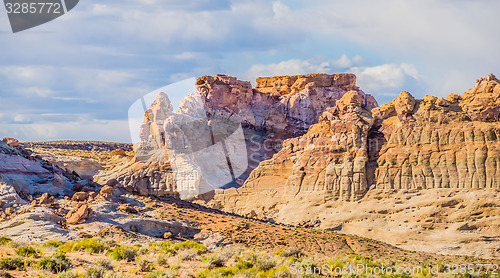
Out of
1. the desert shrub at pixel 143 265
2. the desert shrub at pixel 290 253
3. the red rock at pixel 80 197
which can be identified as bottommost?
the desert shrub at pixel 290 253

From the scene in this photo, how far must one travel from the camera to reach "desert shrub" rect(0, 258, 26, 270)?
22.3 metres

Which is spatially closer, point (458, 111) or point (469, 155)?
point (469, 155)

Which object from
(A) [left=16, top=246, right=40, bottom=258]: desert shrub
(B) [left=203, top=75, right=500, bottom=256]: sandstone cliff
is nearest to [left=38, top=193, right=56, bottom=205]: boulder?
(A) [left=16, top=246, right=40, bottom=258]: desert shrub

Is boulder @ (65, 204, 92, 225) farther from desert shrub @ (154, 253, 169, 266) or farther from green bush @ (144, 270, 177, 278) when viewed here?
green bush @ (144, 270, 177, 278)

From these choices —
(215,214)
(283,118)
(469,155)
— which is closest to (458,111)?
(469,155)

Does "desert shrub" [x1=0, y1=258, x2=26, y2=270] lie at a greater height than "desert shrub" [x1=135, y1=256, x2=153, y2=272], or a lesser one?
greater

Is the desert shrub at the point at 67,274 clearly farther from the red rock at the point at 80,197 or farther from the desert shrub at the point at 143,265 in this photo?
the red rock at the point at 80,197

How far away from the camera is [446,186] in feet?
166

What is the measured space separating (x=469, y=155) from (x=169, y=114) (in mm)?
41123

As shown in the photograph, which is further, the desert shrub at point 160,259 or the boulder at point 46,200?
the boulder at point 46,200

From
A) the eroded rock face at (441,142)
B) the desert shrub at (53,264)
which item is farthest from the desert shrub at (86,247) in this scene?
the eroded rock face at (441,142)

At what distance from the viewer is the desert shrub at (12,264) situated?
22.3 m

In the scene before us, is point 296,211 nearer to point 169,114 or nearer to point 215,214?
point 215,214

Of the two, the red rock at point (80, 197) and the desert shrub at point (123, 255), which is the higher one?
the red rock at point (80, 197)
